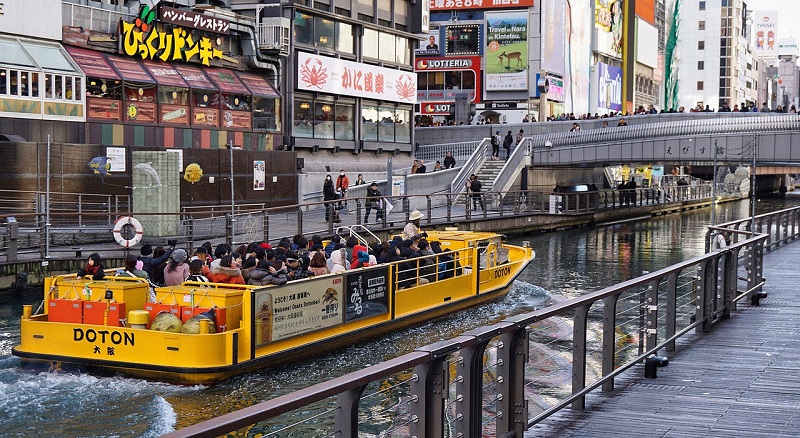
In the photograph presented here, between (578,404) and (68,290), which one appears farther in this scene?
(68,290)

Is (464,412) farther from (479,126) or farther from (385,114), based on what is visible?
(479,126)

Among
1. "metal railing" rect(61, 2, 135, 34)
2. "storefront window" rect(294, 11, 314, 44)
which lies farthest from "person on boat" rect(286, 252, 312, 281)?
"storefront window" rect(294, 11, 314, 44)

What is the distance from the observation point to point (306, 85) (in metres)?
49.8

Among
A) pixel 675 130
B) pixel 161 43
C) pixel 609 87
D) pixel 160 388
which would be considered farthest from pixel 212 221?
pixel 609 87

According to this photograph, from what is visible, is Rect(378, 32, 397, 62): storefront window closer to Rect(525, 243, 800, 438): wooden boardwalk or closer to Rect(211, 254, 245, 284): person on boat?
Rect(211, 254, 245, 284): person on boat

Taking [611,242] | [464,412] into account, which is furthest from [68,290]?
[611,242]

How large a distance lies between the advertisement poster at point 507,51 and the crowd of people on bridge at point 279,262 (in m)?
69.2

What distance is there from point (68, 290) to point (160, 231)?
13.7 meters

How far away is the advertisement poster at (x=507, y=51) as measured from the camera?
91938 mm

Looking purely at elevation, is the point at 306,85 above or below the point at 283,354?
above

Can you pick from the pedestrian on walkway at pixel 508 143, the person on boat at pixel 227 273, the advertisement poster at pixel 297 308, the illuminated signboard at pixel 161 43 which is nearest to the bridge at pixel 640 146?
the pedestrian on walkway at pixel 508 143

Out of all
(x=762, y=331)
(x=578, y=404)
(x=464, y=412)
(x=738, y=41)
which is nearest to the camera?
(x=464, y=412)

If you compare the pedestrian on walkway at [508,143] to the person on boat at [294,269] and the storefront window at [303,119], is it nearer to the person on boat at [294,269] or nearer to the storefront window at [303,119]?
the storefront window at [303,119]

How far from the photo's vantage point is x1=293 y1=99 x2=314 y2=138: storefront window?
49812 millimetres
